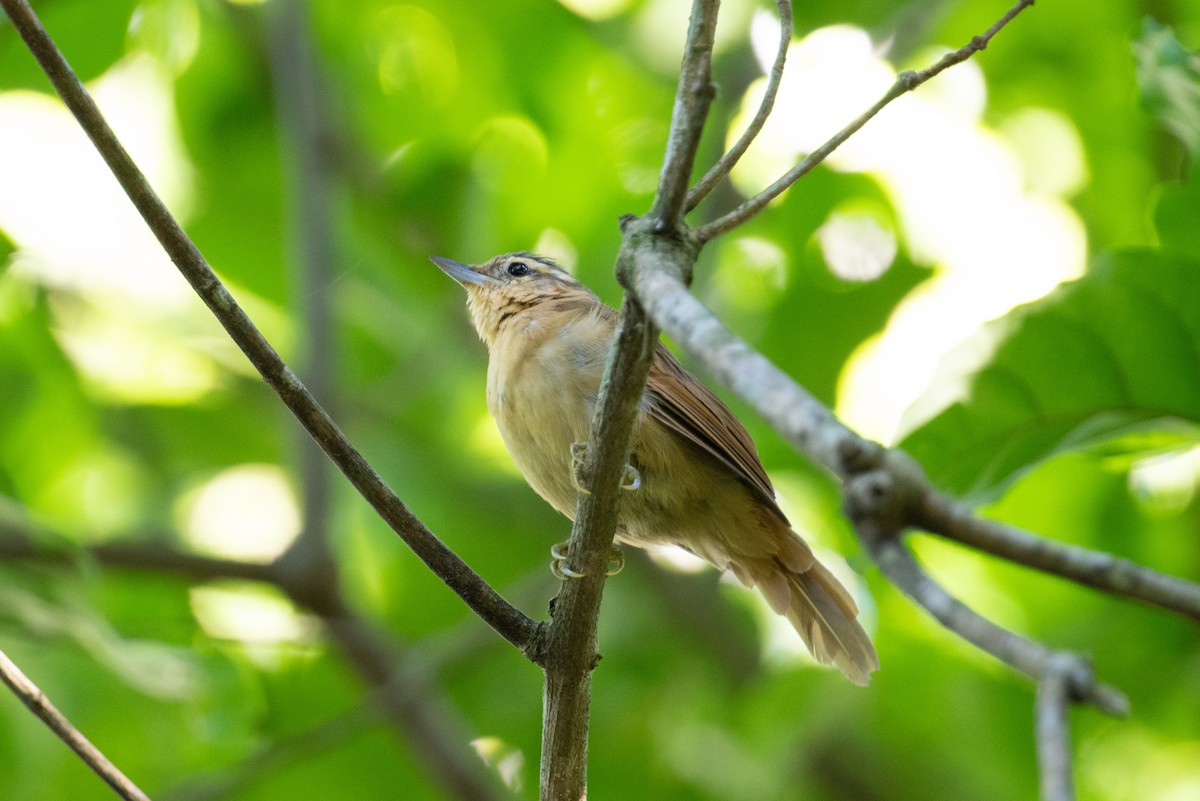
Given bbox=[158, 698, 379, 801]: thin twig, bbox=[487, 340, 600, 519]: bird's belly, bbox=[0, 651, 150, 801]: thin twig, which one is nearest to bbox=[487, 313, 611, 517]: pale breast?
bbox=[487, 340, 600, 519]: bird's belly

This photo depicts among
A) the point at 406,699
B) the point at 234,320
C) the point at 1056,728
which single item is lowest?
the point at 1056,728

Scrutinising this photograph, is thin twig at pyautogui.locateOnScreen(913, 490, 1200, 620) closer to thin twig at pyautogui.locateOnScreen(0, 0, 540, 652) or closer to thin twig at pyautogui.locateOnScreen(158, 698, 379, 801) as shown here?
thin twig at pyautogui.locateOnScreen(0, 0, 540, 652)

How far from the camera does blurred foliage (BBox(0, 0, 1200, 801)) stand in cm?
534

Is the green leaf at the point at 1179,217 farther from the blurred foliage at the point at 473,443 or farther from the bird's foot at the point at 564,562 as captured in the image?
the bird's foot at the point at 564,562

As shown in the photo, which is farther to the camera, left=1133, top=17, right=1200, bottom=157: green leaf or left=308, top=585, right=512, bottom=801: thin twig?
left=308, top=585, right=512, bottom=801: thin twig

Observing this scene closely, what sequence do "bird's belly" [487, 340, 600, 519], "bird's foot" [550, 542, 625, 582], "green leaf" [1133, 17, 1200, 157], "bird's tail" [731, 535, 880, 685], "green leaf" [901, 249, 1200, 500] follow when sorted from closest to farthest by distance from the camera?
"bird's foot" [550, 542, 625, 582]
"green leaf" [1133, 17, 1200, 157]
"green leaf" [901, 249, 1200, 500]
"bird's belly" [487, 340, 600, 519]
"bird's tail" [731, 535, 880, 685]

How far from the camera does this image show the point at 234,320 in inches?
88.2

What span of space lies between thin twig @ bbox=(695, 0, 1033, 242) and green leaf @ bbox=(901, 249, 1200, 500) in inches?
50.4

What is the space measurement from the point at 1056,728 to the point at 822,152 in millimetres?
1325

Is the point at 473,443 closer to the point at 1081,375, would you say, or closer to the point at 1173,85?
the point at 1081,375

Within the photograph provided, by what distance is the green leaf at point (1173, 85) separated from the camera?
3.36 metres

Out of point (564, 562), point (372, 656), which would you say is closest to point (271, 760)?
point (372, 656)

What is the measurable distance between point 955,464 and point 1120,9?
10.1ft

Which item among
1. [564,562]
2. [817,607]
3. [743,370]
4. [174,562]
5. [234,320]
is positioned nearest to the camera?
[743,370]
